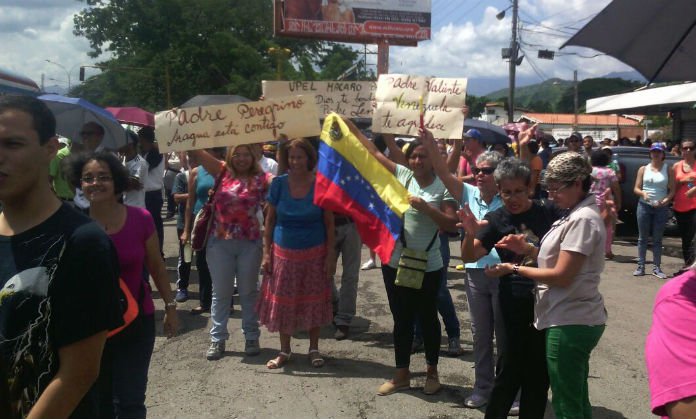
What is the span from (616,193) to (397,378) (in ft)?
20.8

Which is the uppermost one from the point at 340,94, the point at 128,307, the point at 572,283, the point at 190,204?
the point at 340,94

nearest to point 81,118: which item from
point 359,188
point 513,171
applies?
point 359,188

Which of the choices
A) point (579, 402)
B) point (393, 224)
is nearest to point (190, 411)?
point (393, 224)

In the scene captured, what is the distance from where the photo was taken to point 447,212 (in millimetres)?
4723

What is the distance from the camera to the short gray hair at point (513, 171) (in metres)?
3.81

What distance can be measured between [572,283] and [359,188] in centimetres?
207

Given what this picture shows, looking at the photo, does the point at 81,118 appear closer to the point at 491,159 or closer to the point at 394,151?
the point at 394,151

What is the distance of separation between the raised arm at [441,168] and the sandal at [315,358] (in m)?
1.85

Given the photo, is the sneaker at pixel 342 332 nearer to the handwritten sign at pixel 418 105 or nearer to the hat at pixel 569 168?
the handwritten sign at pixel 418 105

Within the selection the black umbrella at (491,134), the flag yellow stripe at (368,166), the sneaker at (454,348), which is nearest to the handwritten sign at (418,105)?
the flag yellow stripe at (368,166)

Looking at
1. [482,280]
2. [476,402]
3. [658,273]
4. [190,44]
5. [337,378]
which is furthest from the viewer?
[190,44]

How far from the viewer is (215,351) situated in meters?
5.62

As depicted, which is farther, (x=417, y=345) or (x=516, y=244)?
(x=417, y=345)

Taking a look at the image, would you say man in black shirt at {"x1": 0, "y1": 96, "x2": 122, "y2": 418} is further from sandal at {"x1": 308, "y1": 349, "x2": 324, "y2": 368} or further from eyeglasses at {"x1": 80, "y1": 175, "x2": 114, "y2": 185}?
sandal at {"x1": 308, "y1": 349, "x2": 324, "y2": 368}
